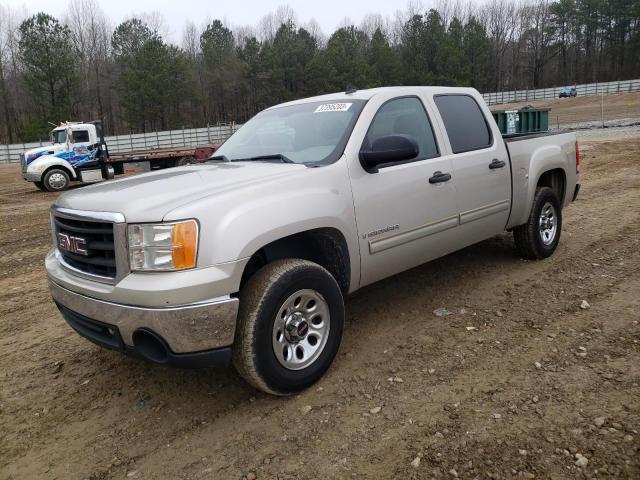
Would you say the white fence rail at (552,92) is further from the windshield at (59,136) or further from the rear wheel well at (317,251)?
the rear wheel well at (317,251)

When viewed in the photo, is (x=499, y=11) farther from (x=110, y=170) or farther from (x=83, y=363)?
(x=83, y=363)

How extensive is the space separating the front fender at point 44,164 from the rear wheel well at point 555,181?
16.2m

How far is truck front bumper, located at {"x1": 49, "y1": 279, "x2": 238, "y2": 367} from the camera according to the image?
9.07 feet

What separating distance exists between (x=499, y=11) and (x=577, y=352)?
107m

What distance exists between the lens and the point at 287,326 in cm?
322

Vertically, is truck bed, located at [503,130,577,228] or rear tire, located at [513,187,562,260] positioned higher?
truck bed, located at [503,130,577,228]

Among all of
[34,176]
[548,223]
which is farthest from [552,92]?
Result: [548,223]

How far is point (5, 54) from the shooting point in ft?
191

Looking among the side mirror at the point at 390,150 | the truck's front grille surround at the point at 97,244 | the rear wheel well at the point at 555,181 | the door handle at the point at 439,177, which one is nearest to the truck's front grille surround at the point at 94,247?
the truck's front grille surround at the point at 97,244

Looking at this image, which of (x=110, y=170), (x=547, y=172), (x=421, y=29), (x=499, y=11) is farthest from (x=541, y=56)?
(x=547, y=172)

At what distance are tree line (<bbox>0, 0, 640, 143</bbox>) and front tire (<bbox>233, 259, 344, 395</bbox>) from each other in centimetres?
5489

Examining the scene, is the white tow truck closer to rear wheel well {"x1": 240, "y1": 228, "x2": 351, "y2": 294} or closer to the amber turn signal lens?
rear wheel well {"x1": 240, "y1": 228, "x2": 351, "y2": 294}

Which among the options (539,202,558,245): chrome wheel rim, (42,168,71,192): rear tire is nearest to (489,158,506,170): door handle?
(539,202,558,245): chrome wheel rim

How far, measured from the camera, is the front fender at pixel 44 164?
1716cm
